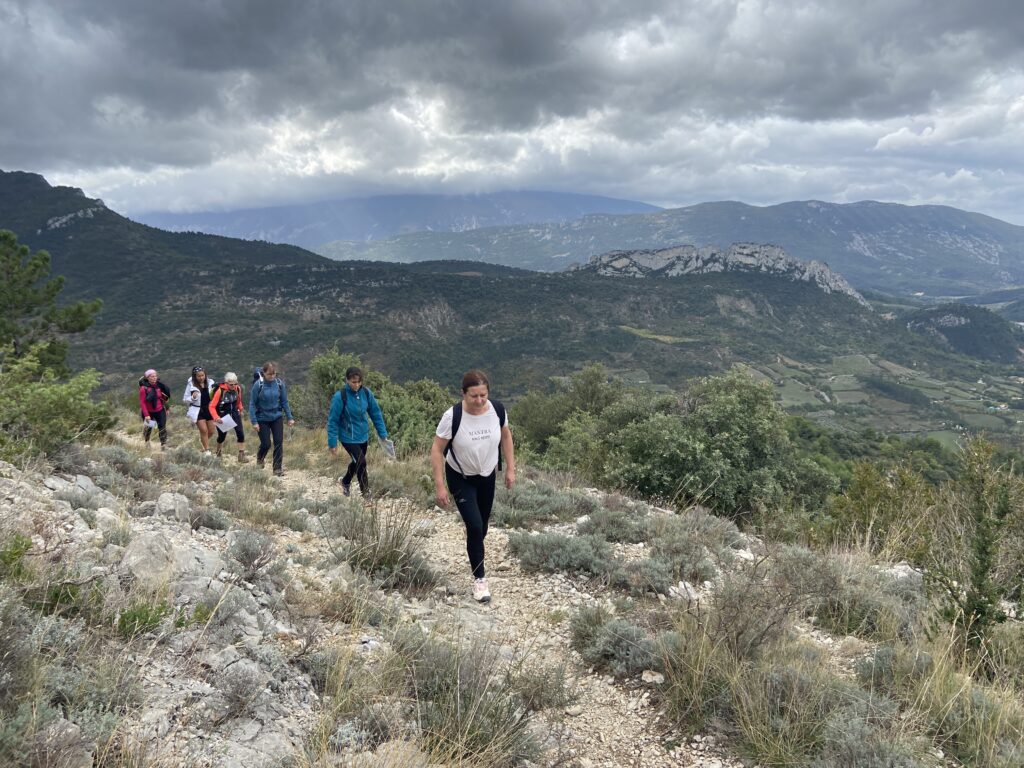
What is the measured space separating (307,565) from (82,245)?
22364 centimetres

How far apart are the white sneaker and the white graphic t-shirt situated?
1.00 metres

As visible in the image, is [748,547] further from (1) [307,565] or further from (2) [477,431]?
(1) [307,565]

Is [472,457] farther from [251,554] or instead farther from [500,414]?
[251,554]

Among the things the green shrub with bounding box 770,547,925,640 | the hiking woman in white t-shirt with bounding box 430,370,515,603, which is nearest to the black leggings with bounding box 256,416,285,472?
the hiking woman in white t-shirt with bounding box 430,370,515,603

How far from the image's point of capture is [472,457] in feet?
15.3

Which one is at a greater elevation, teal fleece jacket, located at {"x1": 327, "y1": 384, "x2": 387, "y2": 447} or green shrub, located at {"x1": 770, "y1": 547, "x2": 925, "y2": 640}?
teal fleece jacket, located at {"x1": 327, "y1": 384, "x2": 387, "y2": 447}

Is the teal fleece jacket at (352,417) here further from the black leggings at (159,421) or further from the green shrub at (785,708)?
the green shrub at (785,708)

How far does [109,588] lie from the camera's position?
2.86 metres

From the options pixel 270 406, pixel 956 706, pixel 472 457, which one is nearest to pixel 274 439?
pixel 270 406

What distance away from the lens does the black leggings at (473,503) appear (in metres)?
4.75

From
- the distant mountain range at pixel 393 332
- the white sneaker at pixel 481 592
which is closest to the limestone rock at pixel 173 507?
the white sneaker at pixel 481 592

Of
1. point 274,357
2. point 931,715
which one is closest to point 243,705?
point 931,715

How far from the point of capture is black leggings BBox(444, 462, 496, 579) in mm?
4750

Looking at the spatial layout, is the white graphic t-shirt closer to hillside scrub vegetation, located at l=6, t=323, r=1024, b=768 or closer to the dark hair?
the dark hair
